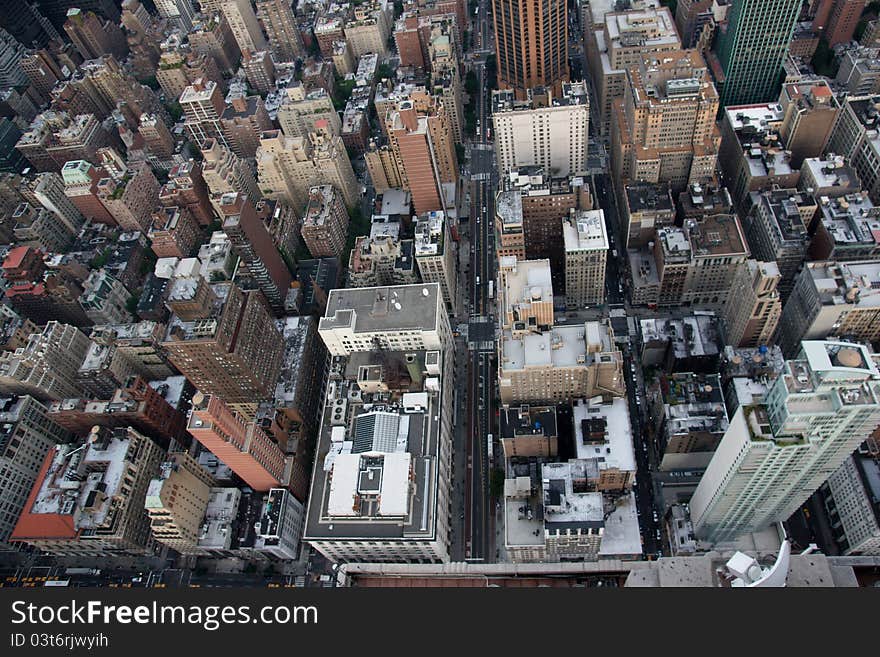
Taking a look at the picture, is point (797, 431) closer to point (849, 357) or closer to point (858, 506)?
point (849, 357)

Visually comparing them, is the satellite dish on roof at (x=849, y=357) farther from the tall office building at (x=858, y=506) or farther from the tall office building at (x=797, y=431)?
the tall office building at (x=858, y=506)

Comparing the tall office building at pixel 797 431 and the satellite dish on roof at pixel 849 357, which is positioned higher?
the satellite dish on roof at pixel 849 357

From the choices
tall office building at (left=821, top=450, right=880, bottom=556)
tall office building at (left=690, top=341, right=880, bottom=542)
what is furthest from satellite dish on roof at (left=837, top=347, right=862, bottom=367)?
tall office building at (left=821, top=450, right=880, bottom=556)

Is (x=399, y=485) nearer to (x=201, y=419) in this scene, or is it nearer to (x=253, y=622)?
(x=201, y=419)

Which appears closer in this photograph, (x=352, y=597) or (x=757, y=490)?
(x=352, y=597)

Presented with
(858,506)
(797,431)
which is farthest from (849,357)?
(858,506)

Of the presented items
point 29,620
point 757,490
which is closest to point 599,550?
point 757,490

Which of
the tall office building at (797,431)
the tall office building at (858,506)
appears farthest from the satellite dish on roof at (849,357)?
the tall office building at (858,506)

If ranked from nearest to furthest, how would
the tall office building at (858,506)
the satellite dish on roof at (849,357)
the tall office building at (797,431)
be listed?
1. the satellite dish on roof at (849,357)
2. the tall office building at (797,431)
3. the tall office building at (858,506)
